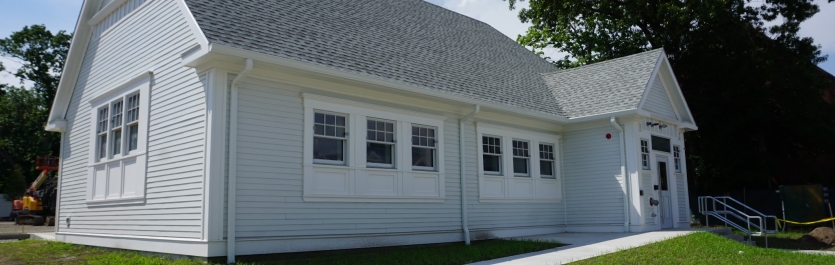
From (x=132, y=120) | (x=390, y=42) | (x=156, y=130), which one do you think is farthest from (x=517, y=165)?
(x=132, y=120)

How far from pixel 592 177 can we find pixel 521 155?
2166 millimetres

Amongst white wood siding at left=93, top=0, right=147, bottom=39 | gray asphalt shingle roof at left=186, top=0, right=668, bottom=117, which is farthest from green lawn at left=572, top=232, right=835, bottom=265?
white wood siding at left=93, top=0, right=147, bottom=39

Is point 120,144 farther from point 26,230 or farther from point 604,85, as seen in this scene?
point 26,230

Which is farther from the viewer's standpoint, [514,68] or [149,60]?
[514,68]

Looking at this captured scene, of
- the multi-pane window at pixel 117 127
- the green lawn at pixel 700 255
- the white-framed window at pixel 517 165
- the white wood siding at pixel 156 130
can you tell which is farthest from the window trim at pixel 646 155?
the multi-pane window at pixel 117 127

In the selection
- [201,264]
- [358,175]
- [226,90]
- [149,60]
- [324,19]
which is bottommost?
[201,264]

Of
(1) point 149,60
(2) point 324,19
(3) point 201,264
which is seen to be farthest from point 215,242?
(2) point 324,19

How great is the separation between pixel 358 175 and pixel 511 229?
5.27 metres

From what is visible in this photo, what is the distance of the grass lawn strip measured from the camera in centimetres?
1055

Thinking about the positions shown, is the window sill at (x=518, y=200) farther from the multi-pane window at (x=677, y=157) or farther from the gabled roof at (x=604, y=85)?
the multi-pane window at (x=677, y=157)

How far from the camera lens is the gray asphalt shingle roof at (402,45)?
11469mm

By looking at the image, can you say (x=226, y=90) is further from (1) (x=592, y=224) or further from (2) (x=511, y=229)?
(1) (x=592, y=224)

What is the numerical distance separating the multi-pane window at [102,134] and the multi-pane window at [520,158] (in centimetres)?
958

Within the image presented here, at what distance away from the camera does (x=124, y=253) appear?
11.8 metres
